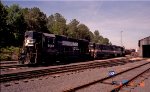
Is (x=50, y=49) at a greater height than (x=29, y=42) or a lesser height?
lesser

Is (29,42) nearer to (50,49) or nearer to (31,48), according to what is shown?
(31,48)

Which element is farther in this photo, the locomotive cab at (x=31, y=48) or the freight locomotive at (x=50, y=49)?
the freight locomotive at (x=50, y=49)

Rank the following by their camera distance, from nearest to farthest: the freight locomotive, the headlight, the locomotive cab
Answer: the locomotive cab
the freight locomotive
the headlight

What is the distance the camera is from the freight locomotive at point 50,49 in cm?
2445

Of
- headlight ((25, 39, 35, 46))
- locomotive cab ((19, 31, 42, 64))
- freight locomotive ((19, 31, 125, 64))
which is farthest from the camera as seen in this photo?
headlight ((25, 39, 35, 46))

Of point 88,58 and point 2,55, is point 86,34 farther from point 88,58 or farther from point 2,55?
point 2,55

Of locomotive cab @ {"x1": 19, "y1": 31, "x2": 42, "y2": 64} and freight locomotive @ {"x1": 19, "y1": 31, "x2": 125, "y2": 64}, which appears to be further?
freight locomotive @ {"x1": 19, "y1": 31, "x2": 125, "y2": 64}

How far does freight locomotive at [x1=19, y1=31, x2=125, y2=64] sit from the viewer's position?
24.5 metres

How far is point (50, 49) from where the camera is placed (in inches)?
1061

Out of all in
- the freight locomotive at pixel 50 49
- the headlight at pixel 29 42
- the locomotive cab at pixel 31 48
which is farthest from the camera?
the headlight at pixel 29 42

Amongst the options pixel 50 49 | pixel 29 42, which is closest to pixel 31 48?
pixel 29 42

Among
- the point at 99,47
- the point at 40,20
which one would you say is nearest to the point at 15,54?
the point at 99,47

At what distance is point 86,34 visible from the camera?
119 metres

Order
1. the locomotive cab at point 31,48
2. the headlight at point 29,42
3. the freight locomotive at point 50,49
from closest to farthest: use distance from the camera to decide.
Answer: the locomotive cab at point 31,48 → the freight locomotive at point 50,49 → the headlight at point 29,42
